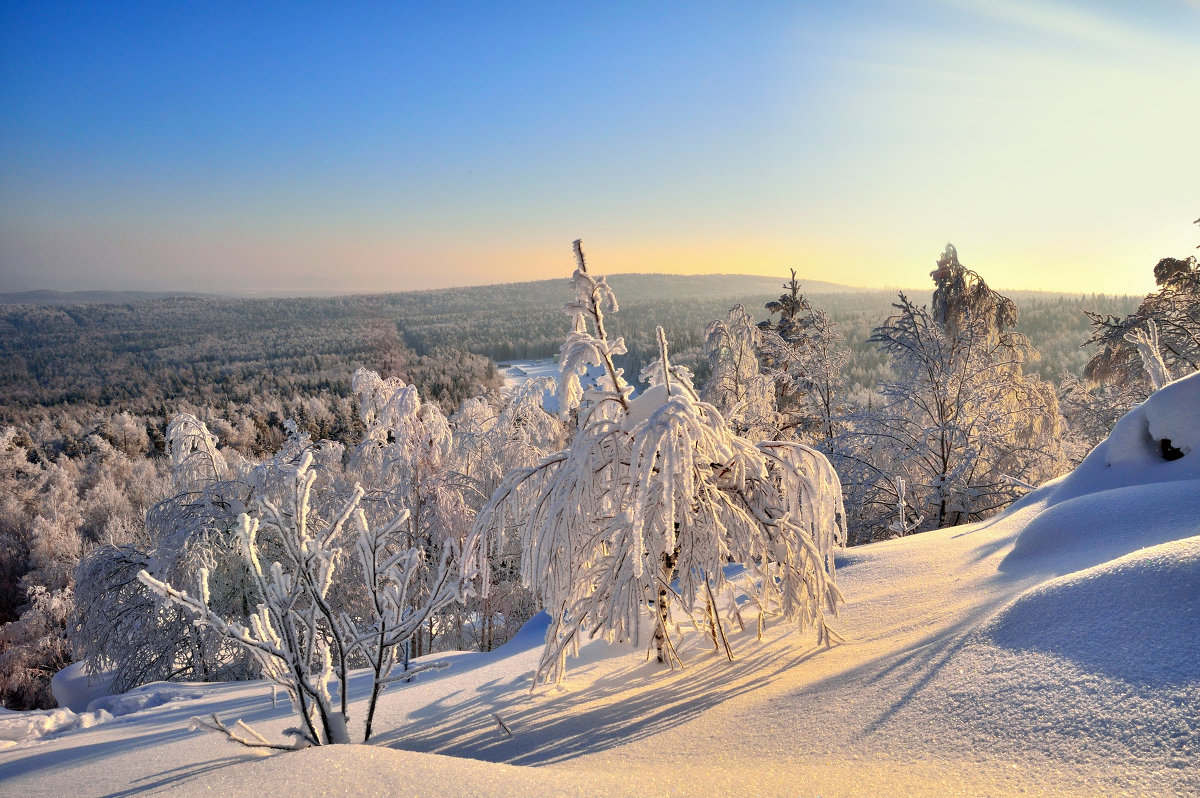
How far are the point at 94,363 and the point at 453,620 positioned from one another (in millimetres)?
62180

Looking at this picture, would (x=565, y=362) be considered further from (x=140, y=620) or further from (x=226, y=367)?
(x=226, y=367)

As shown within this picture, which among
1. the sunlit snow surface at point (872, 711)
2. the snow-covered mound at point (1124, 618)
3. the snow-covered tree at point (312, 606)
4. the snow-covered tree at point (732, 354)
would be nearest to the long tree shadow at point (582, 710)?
the sunlit snow surface at point (872, 711)

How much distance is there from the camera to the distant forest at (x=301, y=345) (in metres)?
46.4

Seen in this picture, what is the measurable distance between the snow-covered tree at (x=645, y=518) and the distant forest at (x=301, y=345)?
12.5 meters

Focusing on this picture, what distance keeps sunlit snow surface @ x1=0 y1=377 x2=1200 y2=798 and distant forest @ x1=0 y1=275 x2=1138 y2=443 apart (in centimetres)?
1254

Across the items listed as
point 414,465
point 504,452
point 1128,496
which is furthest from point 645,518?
point 504,452

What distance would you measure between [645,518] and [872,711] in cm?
159

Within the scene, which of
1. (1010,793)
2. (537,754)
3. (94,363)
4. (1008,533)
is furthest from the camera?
(94,363)

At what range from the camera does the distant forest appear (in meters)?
46.4

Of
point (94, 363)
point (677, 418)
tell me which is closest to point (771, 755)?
point (677, 418)

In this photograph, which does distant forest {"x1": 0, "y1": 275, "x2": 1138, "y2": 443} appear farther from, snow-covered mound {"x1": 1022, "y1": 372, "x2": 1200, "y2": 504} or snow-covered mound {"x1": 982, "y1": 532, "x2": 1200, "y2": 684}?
snow-covered mound {"x1": 982, "y1": 532, "x2": 1200, "y2": 684}

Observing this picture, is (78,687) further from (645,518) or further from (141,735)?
(645,518)

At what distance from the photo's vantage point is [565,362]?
13.2 feet

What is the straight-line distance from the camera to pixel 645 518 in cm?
377
